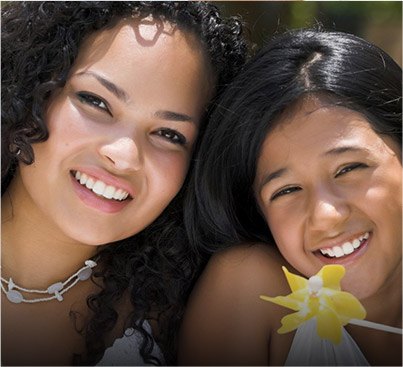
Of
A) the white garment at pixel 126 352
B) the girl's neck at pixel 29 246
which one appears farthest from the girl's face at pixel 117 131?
the white garment at pixel 126 352

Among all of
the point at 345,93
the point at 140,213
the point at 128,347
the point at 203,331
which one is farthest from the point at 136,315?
the point at 345,93

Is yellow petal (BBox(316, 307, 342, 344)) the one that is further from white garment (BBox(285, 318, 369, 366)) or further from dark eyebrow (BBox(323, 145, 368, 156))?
dark eyebrow (BBox(323, 145, 368, 156))

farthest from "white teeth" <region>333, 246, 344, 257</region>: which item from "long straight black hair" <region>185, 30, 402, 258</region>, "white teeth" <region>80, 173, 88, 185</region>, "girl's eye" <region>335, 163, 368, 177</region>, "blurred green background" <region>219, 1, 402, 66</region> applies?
"blurred green background" <region>219, 1, 402, 66</region>

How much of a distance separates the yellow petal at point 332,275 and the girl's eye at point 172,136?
0.62m

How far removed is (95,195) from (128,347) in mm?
507

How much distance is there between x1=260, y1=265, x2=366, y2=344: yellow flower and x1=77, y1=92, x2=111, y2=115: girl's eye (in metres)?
0.66

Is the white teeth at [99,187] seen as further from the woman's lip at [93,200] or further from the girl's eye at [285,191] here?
the girl's eye at [285,191]

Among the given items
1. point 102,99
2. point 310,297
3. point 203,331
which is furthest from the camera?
point 203,331

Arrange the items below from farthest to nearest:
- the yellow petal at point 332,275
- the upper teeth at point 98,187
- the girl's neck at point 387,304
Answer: the girl's neck at point 387,304 → the upper teeth at point 98,187 → the yellow petal at point 332,275

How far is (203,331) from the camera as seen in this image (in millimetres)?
2041

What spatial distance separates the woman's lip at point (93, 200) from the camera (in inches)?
74.5

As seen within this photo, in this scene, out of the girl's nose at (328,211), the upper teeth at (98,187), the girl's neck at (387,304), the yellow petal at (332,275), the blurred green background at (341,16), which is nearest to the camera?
the yellow petal at (332,275)

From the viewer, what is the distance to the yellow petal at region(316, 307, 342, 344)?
1.59 metres

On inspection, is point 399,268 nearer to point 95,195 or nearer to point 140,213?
point 140,213
